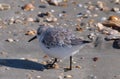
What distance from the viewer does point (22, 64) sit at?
816cm

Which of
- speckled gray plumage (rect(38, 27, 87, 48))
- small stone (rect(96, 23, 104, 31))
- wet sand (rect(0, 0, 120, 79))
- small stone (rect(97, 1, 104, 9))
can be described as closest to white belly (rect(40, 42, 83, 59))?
speckled gray plumage (rect(38, 27, 87, 48))

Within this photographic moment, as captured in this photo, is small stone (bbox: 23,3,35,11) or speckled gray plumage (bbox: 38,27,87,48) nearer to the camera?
speckled gray plumage (bbox: 38,27,87,48)

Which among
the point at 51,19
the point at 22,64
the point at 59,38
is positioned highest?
the point at 59,38

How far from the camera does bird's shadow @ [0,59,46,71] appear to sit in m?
8.09

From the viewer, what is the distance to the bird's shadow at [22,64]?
8086 millimetres

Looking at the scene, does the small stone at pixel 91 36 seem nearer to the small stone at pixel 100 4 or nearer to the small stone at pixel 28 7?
the small stone at pixel 100 4

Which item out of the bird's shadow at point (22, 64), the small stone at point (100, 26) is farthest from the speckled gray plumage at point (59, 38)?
the small stone at point (100, 26)

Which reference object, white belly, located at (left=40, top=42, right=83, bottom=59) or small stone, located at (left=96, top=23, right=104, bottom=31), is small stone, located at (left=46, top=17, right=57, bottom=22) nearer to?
small stone, located at (left=96, top=23, right=104, bottom=31)

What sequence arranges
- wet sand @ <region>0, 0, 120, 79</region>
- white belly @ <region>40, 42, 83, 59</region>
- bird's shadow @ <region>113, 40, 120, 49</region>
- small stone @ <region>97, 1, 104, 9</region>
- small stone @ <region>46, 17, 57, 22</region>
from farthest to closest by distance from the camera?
small stone @ <region>97, 1, 104, 9</region> → small stone @ <region>46, 17, 57, 22</region> → bird's shadow @ <region>113, 40, 120, 49</region> → wet sand @ <region>0, 0, 120, 79</region> → white belly @ <region>40, 42, 83, 59</region>

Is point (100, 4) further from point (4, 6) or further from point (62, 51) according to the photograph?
point (62, 51)

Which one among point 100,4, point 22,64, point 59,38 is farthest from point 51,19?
point 59,38

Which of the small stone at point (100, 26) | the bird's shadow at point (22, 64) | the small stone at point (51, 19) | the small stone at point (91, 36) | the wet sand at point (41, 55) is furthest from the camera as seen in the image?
the small stone at point (51, 19)

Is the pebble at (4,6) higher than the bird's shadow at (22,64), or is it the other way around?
the pebble at (4,6)

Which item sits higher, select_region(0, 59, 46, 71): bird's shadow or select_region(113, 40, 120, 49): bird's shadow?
select_region(113, 40, 120, 49): bird's shadow
